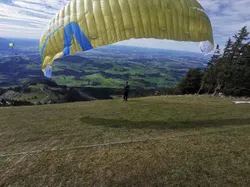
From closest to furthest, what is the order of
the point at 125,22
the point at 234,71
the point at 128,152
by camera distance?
1. the point at 128,152
2. the point at 125,22
3. the point at 234,71

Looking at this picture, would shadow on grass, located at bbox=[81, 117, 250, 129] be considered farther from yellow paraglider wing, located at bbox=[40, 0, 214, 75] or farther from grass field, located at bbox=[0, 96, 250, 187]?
yellow paraglider wing, located at bbox=[40, 0, 214, 75]

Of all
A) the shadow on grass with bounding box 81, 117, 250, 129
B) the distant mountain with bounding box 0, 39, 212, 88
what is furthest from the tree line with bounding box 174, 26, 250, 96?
the distant mountain with bounding box 0, 39, 212, 88

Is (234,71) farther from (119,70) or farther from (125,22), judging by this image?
(119,70)

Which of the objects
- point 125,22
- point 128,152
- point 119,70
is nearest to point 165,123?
point 128,152

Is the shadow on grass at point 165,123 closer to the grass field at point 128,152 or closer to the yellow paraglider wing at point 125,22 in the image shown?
the grass field at point 128,152

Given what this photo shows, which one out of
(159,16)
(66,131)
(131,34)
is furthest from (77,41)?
(66,131)

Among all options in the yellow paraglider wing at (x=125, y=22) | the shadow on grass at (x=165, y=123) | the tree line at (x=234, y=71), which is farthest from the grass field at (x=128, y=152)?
the tree line at (x=234, y=71)

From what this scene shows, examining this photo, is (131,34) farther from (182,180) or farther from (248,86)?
(248,86)
